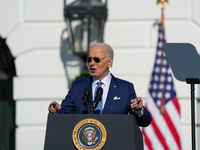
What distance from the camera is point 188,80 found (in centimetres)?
322

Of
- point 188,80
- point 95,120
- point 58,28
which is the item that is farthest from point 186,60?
point 58,28

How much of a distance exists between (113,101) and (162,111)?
8.64 ft

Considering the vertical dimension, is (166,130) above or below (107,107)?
below

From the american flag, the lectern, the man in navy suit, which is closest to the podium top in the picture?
the man in navy suit

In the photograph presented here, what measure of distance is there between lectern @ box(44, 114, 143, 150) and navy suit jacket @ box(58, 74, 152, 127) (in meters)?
0.34

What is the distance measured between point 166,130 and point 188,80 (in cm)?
235

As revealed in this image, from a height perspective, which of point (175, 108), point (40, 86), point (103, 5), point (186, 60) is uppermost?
point (103, 5)

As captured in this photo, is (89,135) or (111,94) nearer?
(89,135)

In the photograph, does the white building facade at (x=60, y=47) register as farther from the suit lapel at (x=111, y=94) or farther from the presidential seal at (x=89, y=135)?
the presidential seal at (x=89, y=135)

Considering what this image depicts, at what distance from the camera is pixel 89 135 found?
2.53 metres

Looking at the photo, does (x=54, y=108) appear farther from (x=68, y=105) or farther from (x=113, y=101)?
(x=113, y=101)

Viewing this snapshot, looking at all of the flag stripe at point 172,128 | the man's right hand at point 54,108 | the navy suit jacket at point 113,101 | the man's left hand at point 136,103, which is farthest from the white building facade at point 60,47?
the man's left hand at point 136,103

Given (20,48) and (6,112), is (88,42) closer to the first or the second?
(20,48)

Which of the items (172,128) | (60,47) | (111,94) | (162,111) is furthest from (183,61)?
(60,47)
